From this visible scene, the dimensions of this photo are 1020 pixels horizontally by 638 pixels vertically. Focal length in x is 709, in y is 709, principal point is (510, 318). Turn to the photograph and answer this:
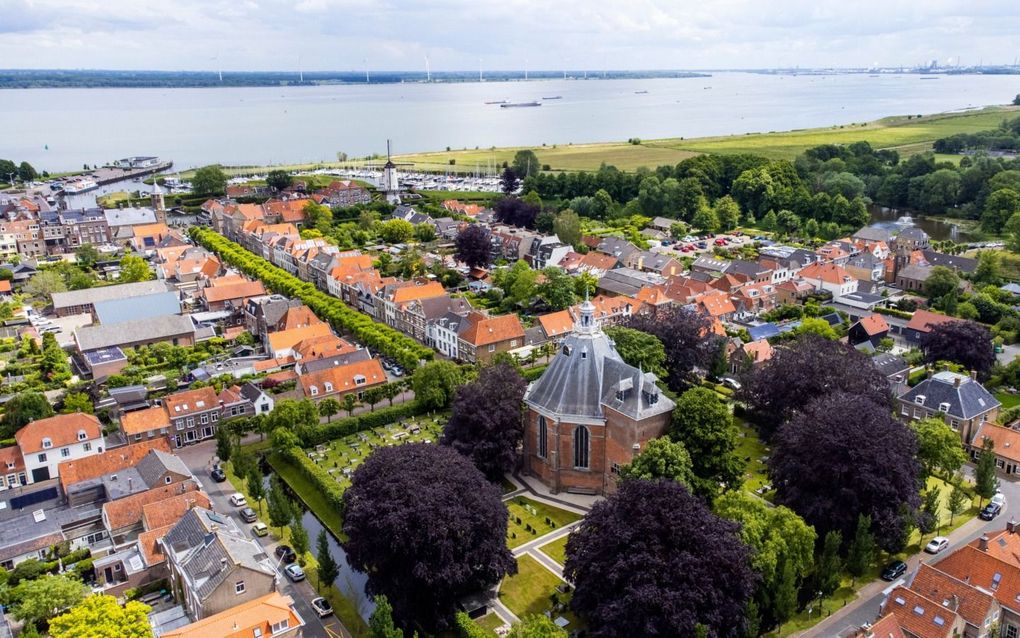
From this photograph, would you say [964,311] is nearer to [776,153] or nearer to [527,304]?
[527,304]

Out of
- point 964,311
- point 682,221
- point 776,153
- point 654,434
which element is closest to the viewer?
point 654,434

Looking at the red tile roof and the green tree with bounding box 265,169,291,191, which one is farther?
the green tree with bounding box 265,169,291,191

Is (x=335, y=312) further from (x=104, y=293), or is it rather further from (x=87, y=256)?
(x=87, y=256)

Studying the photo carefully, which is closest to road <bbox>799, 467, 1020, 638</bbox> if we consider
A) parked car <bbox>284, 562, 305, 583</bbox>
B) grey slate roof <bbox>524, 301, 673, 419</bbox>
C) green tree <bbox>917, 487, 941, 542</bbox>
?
green tree <bbox>917, 487, 941, 542</bbox>

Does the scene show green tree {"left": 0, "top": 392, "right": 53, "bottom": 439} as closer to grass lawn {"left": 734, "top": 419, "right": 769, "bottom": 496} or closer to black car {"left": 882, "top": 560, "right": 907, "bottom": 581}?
grass lawn {"left": 734, "top": 419, "right": 769, "bottom": 496}

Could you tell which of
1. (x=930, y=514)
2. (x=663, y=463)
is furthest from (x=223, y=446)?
(x=930, y=514)

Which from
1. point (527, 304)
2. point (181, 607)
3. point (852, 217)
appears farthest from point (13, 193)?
point (852, 217)

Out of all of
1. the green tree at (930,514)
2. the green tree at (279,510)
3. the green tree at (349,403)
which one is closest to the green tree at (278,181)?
the green tree at (349,403)
